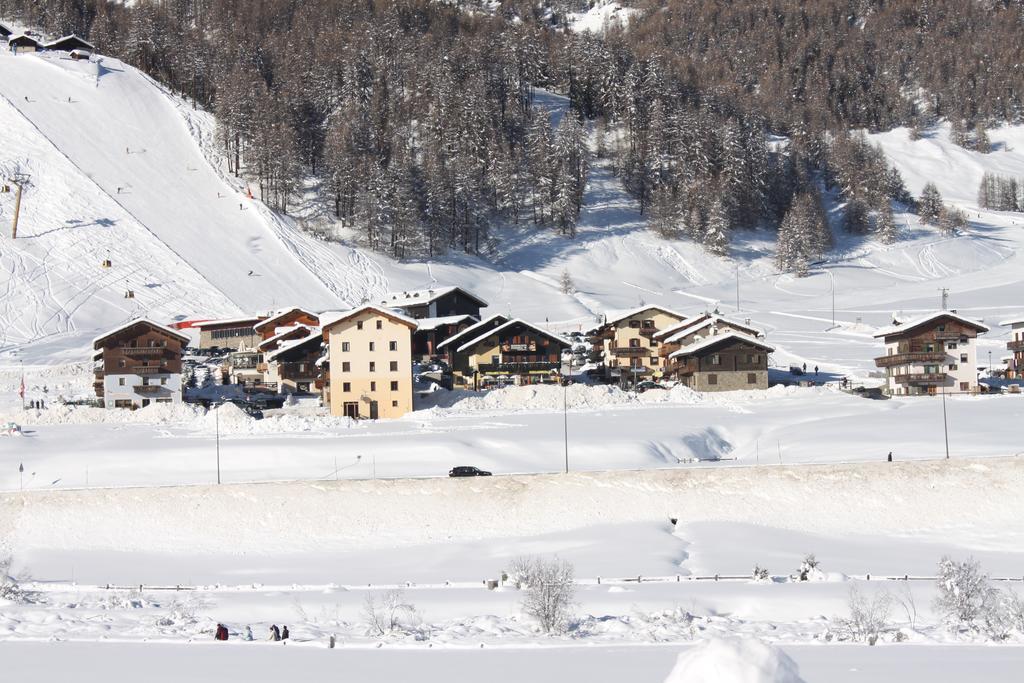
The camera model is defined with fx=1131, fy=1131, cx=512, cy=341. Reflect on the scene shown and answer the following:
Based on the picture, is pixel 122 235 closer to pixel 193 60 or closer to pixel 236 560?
pixel 193 60

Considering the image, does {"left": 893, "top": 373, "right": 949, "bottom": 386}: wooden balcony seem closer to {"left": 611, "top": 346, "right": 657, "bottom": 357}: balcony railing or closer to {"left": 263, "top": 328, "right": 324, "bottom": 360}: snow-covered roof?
{"left": 611, "top": 346, "right": 657, "bottom": 357}: balcony railing

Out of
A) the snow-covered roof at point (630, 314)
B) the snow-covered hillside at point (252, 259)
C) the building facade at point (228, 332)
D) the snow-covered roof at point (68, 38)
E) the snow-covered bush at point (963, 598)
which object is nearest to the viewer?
the snow-covered bush at point (963, 598)

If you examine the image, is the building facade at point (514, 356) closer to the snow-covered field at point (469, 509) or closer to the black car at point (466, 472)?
the snow-covered field at point (469, 509)

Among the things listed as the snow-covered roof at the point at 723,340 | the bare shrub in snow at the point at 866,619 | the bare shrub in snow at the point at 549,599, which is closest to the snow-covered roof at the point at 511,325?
the snow-covered roof at the point at 723,340

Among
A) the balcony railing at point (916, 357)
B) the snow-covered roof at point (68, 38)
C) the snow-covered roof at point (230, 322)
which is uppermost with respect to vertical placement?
the snow-covered roof at point (68, 38)

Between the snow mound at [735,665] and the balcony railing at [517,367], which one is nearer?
the snow mound at [735,665]

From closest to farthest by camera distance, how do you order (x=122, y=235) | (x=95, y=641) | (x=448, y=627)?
(x=95, y=641) → (x=448, y=627) → (x=122, y=235)

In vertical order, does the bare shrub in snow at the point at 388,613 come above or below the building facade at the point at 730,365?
below

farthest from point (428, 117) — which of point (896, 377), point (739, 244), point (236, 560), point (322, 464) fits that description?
point (236, 560)

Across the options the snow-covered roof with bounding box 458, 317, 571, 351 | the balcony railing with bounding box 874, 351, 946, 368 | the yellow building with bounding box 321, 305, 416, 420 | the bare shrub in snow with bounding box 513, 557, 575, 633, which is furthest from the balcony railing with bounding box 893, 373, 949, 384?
the bare shrub in snow with bounding box 513, 557, 575, 633
